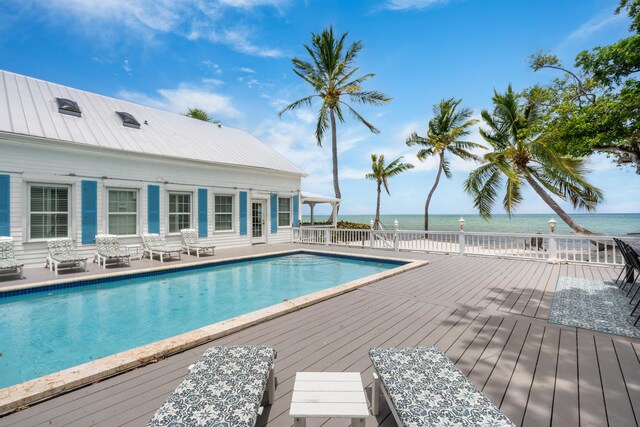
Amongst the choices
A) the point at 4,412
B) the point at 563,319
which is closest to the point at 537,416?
the point at 563,319

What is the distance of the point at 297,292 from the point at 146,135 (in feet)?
25.8

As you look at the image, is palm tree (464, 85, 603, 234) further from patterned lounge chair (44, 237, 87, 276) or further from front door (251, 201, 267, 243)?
patterned lounge chair (44, 237, 87, 276)

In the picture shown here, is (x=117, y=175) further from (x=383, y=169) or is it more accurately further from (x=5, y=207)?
(x=383, y=169)

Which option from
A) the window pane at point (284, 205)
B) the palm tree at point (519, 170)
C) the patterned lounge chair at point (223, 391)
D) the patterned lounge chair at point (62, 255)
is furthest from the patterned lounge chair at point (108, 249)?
the palm tree at point (519, 170)

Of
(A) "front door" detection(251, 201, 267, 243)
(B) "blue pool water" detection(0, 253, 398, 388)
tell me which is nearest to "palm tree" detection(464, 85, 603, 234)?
(B) "blue pool water" detection(0, 253, 398, 388)

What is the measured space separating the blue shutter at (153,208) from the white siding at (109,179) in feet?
0.37

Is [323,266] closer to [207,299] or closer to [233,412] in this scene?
[207,299]

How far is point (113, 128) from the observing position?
9.16 metres

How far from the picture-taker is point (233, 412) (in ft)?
4.84

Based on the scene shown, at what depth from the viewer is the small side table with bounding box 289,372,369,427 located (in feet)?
4.87

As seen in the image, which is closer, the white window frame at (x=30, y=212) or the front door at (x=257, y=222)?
the white window frame at (x=30, y=212)

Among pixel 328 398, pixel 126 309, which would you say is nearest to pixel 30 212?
pixel 126 309

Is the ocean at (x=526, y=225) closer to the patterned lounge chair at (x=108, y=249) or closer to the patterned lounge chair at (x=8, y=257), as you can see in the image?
the patterned lounge chair at (x=108, y=249)

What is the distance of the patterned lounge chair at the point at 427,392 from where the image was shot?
142 cm
